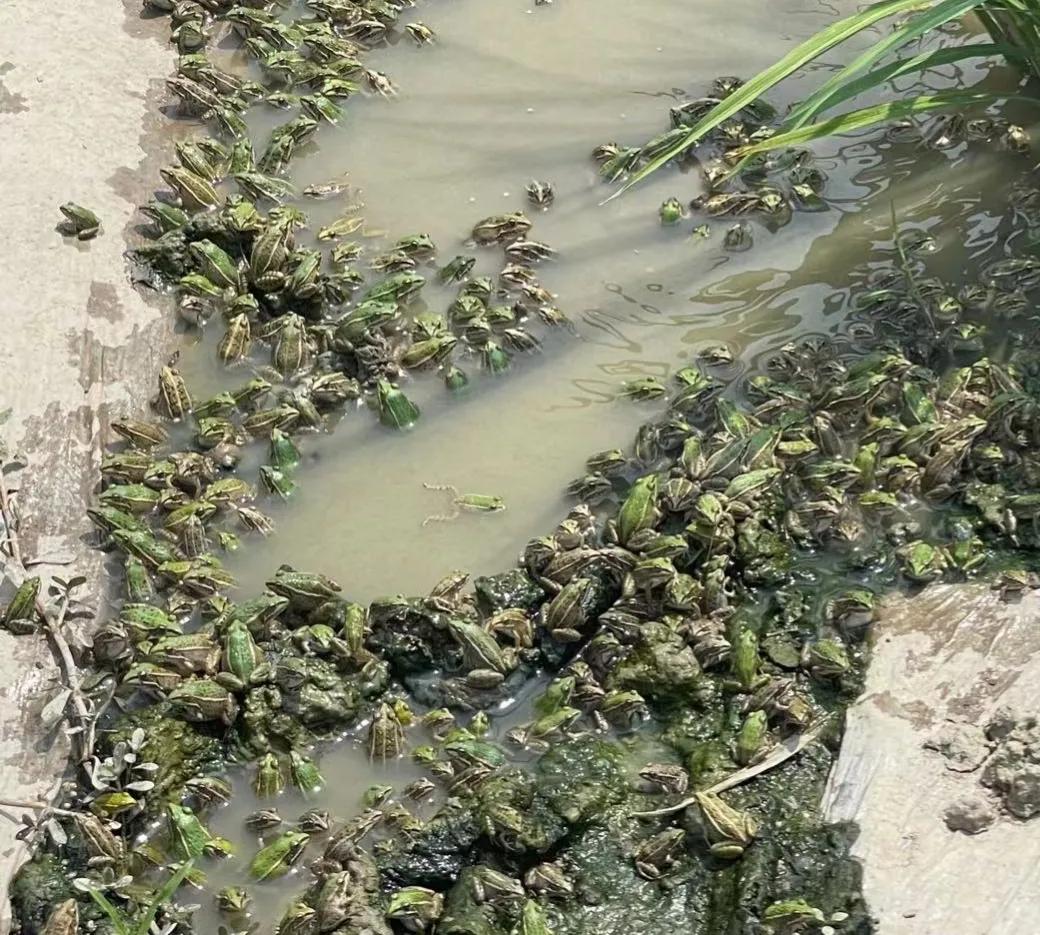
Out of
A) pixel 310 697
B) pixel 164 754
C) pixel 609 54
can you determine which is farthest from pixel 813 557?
pixel 609 54

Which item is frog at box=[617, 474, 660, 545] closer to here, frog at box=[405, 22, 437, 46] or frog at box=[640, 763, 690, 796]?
frog at box=[640, 763, 690, 796]

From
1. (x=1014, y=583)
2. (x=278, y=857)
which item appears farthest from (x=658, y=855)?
(x=1014, y=583)

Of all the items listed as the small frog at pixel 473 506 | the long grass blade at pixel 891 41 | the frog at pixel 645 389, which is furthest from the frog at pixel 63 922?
the long grass blade at pixel 891 41

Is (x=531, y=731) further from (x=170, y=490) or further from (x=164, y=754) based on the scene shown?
(x=170, y=490)

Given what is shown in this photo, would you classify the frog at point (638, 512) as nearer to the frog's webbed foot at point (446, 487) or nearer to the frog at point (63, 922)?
the frog's webbed foot at point (446, 487)

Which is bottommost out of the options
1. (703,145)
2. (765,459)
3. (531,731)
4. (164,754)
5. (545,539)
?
(164,754)

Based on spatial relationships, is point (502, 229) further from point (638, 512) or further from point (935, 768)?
point (935, 768)
